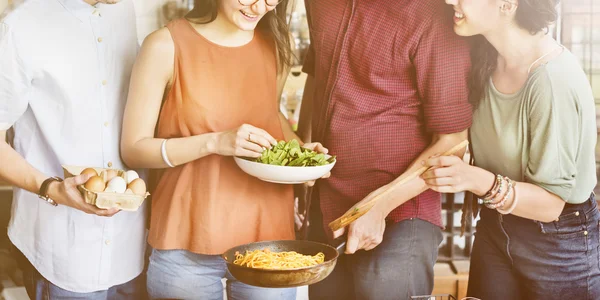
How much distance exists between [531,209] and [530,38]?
0.42 metres

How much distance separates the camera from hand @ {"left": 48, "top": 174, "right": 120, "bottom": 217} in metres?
1.45

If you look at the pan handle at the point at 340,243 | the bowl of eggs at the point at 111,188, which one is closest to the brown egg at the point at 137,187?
the bowl of eggs at the point at 111,188

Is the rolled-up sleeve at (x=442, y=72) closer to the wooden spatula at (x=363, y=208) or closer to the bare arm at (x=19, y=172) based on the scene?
the wooden spatula at (x=363, y=208)

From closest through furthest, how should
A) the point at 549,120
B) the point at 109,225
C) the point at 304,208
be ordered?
the point at 549,120
the point at 109,225
the point at 304,208

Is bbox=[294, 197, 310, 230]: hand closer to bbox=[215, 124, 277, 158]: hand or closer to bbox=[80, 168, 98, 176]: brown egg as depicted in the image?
bbox=[215, 124, 277, 158]: hand

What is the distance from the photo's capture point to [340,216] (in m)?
1.74

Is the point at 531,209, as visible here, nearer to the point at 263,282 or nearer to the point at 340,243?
the point at 340,243

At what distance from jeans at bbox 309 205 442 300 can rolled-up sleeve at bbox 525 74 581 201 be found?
0.31 m

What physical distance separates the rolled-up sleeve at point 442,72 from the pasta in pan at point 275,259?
0.44 meters

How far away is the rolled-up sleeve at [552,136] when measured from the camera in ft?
5.08

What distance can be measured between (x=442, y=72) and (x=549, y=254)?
20.9 inches

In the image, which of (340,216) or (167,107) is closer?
(167,107)

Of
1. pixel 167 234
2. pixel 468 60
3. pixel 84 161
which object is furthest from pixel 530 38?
pixel 84 161

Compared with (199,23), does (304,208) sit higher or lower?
lower
